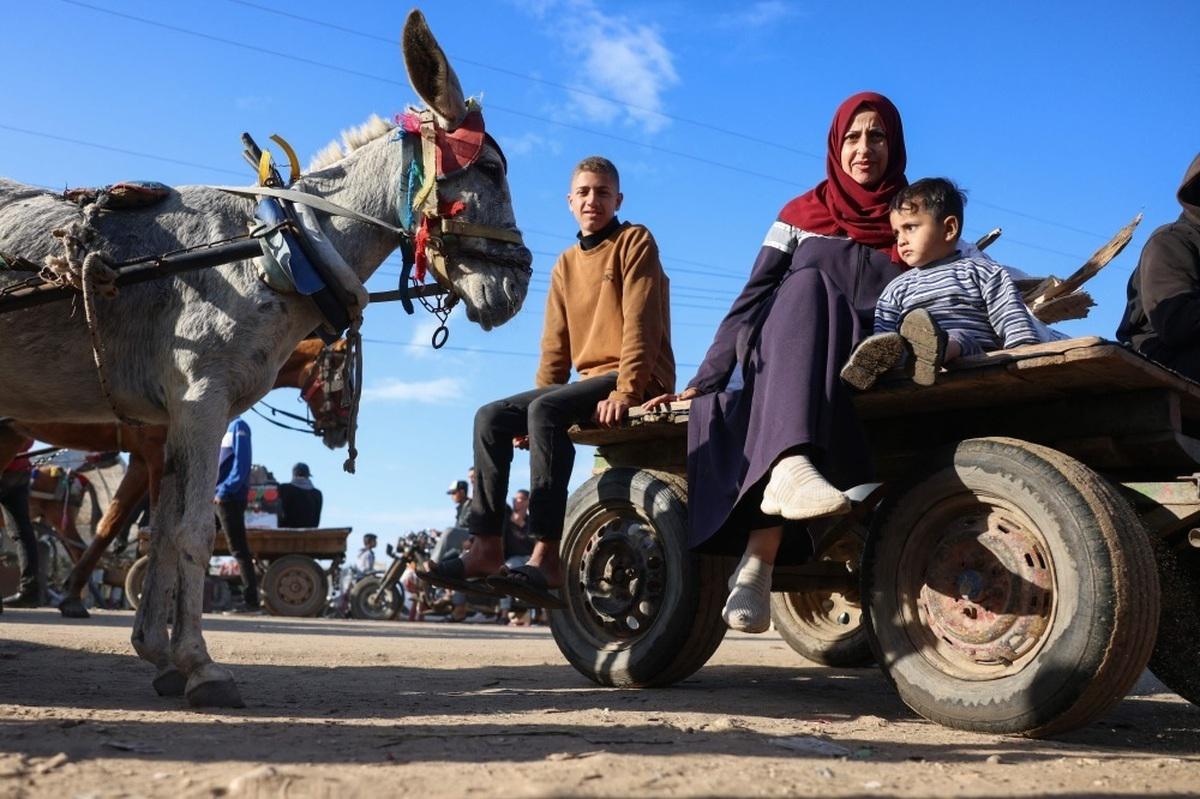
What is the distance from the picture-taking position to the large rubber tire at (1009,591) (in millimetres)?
3184

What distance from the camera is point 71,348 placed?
14.4 ft

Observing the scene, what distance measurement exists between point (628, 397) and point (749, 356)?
796mm

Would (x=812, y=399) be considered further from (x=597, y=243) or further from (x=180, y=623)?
(x=180, y=623)

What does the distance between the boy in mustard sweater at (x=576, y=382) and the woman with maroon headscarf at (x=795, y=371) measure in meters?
0.54

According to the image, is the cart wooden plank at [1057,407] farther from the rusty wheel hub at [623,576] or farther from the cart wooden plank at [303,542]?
the cart wooden plank at [303,542]

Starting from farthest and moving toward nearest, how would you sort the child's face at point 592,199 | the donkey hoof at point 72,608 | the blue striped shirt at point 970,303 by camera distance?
the donkey hoof at point 72,608 → the child's face at point 592,199 → the blue striped shirt at point 970,303

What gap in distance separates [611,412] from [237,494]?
8919 mm

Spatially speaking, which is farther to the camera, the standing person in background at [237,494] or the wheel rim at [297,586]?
the wheel rim at [297,586]

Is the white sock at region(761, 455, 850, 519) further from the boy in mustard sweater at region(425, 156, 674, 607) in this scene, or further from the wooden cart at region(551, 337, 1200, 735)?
the boy in mustard sweater at region(425, 156, 674, 607)

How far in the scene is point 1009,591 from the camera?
3.47 metres

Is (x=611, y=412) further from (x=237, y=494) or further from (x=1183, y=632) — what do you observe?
(x=237, y=494)

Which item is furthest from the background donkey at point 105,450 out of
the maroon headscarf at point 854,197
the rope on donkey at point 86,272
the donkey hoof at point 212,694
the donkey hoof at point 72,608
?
the maroon headscarf at point 854,197

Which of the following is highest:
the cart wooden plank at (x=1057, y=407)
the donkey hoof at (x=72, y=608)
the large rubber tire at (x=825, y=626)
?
the cart wooden plank at (x=1057, y=407)

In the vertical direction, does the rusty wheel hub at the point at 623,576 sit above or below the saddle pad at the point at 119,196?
below
